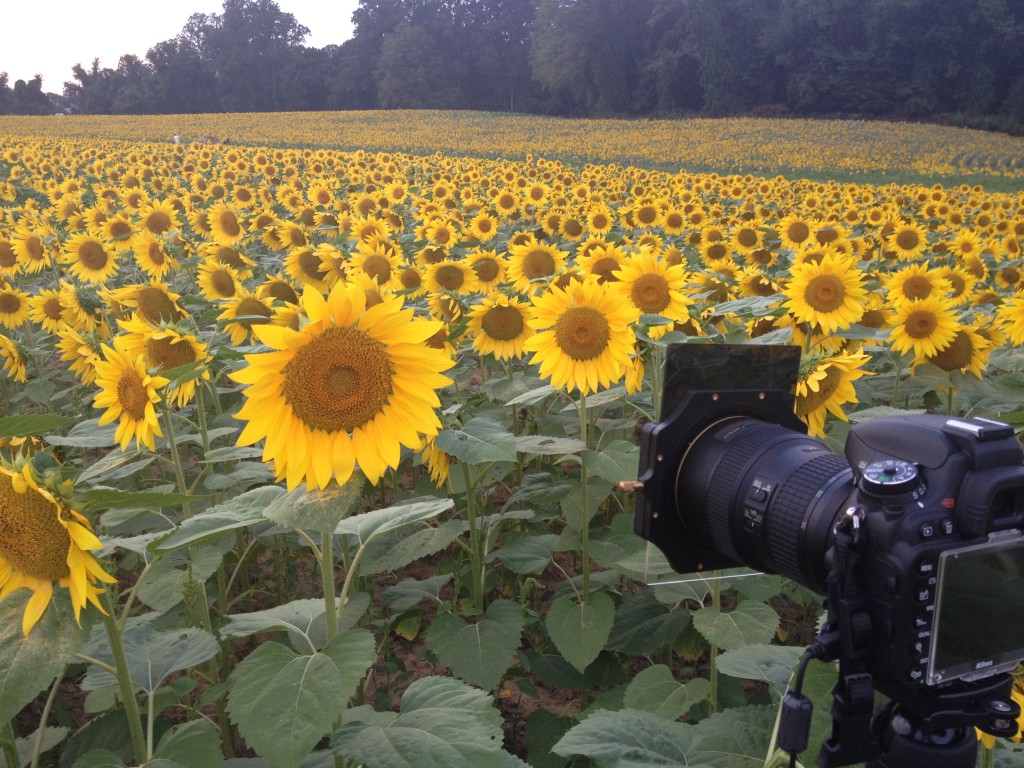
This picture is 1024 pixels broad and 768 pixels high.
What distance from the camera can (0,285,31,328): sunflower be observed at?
4.16m

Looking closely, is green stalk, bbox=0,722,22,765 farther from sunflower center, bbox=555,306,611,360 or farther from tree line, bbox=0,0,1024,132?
tree line, bbox=0,0,1024,132

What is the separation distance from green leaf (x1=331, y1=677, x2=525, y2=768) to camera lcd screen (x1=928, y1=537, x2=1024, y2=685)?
0.66 metres

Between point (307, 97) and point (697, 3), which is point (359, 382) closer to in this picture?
point (697, 3)

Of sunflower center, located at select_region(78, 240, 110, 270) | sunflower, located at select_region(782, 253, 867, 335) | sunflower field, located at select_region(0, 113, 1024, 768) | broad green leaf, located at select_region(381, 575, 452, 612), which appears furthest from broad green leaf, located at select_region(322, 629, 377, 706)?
sunflower center, located at select_region(78, 240, 110, 270)

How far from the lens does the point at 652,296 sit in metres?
2.79

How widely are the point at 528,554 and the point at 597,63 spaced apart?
55.7 meters

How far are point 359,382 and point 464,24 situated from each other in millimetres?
71398

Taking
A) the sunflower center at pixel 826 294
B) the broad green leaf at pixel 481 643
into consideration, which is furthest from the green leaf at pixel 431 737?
the sunflower center at pixel 826 294

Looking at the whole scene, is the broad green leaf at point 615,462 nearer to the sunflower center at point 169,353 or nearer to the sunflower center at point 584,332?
the sunflower center at point 584,332

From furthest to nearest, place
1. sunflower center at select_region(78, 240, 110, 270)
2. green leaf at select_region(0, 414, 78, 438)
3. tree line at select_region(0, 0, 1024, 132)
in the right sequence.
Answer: tree line at select_region(0, 0, 1024, 132) → sunflower center at select_region(78, 240, 110, 270) → green leaf at select_region(0, 414, 78, 438)

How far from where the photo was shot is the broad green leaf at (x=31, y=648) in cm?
114

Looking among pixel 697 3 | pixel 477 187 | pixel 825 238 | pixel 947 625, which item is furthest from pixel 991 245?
pixel 697 3

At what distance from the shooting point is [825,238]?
5641mm

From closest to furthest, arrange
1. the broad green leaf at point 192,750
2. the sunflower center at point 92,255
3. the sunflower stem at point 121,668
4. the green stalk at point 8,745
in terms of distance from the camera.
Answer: the sunflower stem at point 121,668
the broad green leaf at point 192,750
the green stalk at point 8,745
the sunflower center at point 92,255
